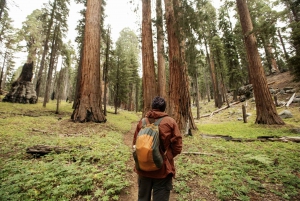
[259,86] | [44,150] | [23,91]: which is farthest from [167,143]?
[23,91]

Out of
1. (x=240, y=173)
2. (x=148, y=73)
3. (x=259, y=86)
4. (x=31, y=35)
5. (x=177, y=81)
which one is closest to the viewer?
(x=240, y=173)

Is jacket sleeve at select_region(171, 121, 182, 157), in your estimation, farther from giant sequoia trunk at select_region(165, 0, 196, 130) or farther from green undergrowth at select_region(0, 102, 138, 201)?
giant sequoia trunk at select_region(165, 0, 196, 130)

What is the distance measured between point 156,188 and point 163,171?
0.26m

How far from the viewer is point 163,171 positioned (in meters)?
1.99

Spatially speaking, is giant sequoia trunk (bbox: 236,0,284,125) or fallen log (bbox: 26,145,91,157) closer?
fallen log (bbox: 26,145,91,157)

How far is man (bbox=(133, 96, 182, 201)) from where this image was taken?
199 cm

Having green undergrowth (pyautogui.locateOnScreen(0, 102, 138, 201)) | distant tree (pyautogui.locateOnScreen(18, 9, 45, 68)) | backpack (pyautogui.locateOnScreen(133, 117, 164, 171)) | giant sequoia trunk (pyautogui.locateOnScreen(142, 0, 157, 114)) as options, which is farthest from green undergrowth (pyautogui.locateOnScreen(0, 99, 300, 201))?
distant tree (pyautogui.locateOnScreen(18, 9, 45, 68))

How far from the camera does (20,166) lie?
347cm

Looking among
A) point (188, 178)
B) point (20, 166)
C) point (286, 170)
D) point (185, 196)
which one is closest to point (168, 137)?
point (185, 196)

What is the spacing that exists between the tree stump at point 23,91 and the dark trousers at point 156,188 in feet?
67.8

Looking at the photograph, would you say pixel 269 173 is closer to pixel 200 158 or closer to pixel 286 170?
pixel 286 170

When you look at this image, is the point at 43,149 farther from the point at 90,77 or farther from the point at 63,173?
the point at 90,77

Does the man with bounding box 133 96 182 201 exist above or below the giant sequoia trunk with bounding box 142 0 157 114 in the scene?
below

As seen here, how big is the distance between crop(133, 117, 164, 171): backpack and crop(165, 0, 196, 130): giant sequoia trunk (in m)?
5.61
